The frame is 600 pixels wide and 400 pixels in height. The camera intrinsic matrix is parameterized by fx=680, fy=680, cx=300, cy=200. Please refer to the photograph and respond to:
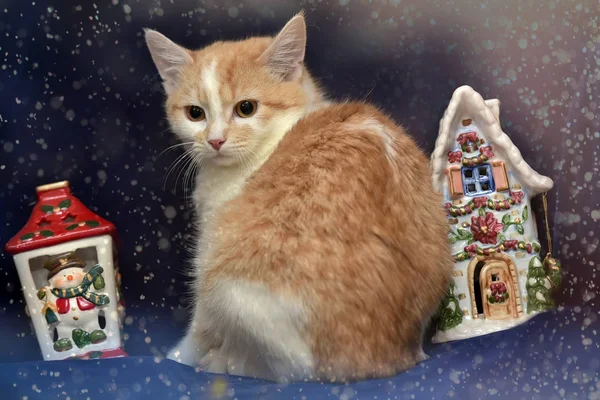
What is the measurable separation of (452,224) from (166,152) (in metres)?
0.52

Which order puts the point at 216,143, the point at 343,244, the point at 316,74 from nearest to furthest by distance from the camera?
the point at 343,244, the point at 216,143, the point at 316,74

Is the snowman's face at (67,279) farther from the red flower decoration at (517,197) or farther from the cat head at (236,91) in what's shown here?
the red flower decoration at (517,197)

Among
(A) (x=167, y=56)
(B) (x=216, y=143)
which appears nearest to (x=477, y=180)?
(B) (x=216, y=143)

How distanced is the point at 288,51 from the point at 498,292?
1.72 feet

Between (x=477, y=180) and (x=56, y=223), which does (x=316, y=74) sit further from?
(x=56, y=223)

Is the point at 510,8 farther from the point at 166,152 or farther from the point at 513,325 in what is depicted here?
the point at 166,152

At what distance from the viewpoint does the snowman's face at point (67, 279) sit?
1.07 m

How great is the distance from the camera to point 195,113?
1.14 metres

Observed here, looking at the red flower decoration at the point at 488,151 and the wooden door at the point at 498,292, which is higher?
the red flower decoration at the point at 488,151

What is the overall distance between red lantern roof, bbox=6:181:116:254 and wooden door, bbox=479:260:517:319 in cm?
62

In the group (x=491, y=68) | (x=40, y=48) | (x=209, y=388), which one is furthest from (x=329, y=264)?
(x=40, y=48)

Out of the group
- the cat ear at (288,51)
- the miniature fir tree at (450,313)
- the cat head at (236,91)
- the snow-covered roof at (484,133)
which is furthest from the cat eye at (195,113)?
the miniature fir tree at (450,313)

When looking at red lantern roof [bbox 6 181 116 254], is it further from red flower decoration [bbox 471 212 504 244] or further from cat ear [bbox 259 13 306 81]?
red flower decoration [bbox 471 212 504 244]

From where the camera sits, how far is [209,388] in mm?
907
